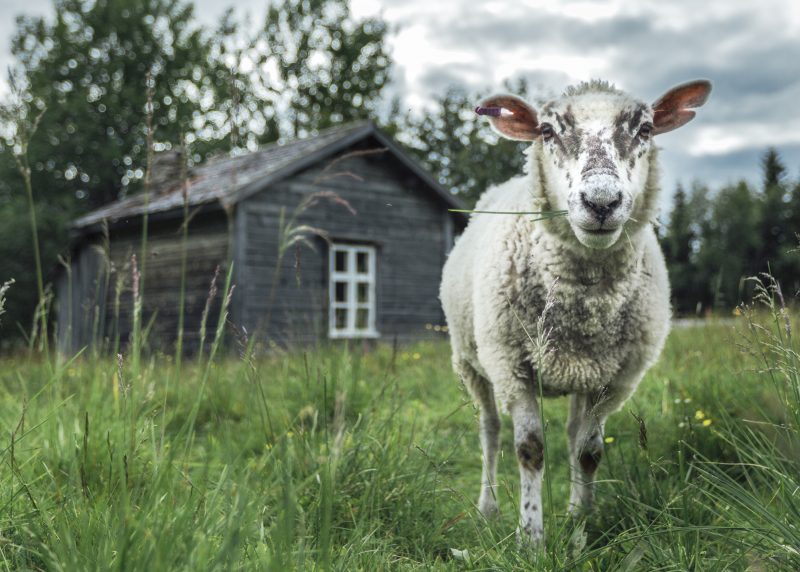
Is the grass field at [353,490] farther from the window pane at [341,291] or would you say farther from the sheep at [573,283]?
the window pane at [341,291]

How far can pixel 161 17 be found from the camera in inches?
1188

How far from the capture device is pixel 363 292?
1470 centimetres

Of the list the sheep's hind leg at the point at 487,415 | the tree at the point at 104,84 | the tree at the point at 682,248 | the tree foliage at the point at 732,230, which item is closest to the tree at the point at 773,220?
the tree foliage at the point at 732,230

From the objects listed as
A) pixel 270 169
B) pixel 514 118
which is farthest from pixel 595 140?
pixel 270 169

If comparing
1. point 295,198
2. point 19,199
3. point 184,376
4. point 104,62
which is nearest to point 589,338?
point 184,376

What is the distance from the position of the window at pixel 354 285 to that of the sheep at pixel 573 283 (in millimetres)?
10479

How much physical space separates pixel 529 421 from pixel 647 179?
1.15 meters

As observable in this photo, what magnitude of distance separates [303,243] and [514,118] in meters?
9.24

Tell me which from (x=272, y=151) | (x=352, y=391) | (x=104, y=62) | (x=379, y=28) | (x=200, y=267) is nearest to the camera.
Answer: (x=352, y=391)

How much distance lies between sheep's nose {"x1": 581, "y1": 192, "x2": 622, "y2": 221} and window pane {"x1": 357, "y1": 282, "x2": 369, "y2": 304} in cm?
1211

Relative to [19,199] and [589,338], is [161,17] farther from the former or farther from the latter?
[589,338]

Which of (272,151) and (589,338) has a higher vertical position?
(272,151)

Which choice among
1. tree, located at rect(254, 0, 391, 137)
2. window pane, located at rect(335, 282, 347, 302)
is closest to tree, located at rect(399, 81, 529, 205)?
tree, located at rect(254, 0, 391, 137)

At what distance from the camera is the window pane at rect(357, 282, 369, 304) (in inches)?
573
